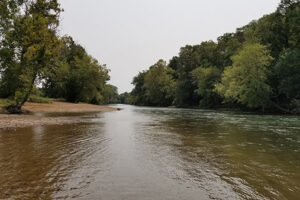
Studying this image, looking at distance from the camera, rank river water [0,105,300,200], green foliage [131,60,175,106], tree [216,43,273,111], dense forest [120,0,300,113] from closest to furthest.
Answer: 1. river water [0,105,300,200]
2. dense forest [120,0,300,113]
3. tree [216,43,273,111]
4. green foliage [131,60,175,106]

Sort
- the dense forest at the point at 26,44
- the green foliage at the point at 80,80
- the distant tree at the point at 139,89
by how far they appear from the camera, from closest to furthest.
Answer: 1. the dense forest at the point at 26,44
2. the green foliage at the point at 80,80
3. the distant tree at the point at 139,89

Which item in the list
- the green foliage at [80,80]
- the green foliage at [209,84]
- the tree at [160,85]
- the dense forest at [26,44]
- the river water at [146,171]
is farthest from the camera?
the tree at [160,85]

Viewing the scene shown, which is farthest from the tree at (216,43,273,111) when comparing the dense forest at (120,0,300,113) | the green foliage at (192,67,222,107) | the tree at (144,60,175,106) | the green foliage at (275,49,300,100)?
the tree at (144,60,175,106)

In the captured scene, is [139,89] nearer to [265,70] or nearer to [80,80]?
[80,80]

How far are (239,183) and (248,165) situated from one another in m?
1.50

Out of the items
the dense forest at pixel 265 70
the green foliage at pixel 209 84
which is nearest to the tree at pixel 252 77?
the dense forest at pixel 265 70

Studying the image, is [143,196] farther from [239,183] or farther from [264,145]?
[264,145]

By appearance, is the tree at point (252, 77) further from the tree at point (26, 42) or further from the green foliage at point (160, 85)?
the green foliage at point (160, 85)

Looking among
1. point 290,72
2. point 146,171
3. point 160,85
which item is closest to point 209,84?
point 290,72

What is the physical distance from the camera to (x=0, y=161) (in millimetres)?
5652

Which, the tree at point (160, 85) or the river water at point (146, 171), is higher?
the tree at point (160, 85)

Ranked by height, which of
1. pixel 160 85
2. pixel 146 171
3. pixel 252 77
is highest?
pixel 160 85

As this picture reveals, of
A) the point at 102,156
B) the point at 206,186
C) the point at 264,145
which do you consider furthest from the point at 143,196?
the point at 264,145

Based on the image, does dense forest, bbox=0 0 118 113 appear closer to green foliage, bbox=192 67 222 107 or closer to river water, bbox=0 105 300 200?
river water, bbox=0 105 300 200
